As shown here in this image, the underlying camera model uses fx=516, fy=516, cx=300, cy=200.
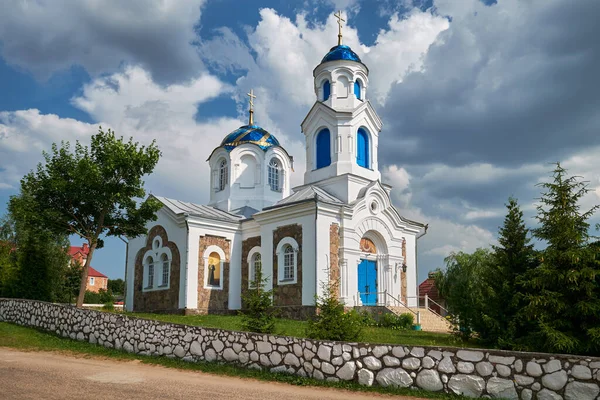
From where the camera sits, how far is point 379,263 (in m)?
22.4

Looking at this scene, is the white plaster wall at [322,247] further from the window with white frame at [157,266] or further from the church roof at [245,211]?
the window with white frame at [157,266]

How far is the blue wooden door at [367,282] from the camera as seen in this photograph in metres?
21.4

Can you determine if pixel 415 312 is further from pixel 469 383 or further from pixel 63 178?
pixel 63 178

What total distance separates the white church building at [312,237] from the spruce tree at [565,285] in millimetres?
9766

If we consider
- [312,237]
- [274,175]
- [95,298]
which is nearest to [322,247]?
[312,237]

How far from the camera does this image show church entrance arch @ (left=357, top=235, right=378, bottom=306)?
21.4 meters

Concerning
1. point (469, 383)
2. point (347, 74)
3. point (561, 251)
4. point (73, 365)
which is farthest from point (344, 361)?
point (347, 74)

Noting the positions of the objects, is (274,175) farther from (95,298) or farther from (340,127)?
(95,298)

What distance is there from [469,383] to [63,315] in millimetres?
11824

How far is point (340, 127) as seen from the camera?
23.4 m

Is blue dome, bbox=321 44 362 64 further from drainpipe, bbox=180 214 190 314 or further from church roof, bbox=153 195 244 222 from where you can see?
drainpipe, bbox=180 214 190 314

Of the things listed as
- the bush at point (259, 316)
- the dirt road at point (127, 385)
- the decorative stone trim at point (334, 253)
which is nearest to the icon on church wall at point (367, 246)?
the decorative stone trim at point (334, 253)

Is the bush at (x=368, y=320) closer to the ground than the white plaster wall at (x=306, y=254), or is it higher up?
closer to the ground

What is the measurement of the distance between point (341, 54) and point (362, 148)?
467 cm
